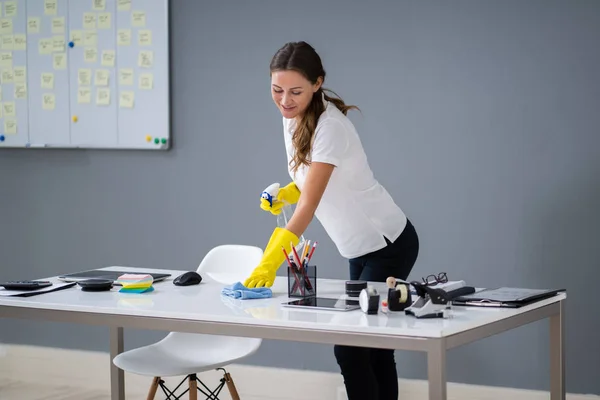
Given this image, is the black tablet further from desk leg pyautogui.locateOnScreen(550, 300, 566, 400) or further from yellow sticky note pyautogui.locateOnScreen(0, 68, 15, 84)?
yellow sticky note pyautogui.locateOnScreen(0, 68, 15, 84)

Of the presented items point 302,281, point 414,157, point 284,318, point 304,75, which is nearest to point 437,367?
point 284,318

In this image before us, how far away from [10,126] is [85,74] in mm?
491

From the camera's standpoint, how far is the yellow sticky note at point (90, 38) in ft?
13.1

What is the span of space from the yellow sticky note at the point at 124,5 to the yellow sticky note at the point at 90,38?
17cm

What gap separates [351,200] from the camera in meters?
2.63

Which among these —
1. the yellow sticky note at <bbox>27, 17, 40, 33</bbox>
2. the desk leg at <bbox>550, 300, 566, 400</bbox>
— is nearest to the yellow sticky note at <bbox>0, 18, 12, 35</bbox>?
the yellow sticky note at <bbox>27, 17, 40, 33</bbox>

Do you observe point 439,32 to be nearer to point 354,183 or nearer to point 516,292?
point 354,183

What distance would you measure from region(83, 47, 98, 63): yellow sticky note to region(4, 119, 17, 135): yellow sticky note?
19.5 inches

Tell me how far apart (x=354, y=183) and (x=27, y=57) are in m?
2.22

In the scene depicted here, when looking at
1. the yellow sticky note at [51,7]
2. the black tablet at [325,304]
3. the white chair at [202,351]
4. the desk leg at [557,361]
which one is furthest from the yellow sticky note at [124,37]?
the desk leg at [557,361]

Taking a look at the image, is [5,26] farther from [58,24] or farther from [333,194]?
[333,194]

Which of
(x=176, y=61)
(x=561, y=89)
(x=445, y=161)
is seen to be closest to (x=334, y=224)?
(x=445, y=161)

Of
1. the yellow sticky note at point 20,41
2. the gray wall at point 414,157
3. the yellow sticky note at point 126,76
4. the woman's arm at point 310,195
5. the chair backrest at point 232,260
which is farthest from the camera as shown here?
the yellow sticky note at point 20,41

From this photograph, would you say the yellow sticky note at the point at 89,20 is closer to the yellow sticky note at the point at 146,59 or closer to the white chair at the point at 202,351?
the yellow sticky note at the point at 146,59
